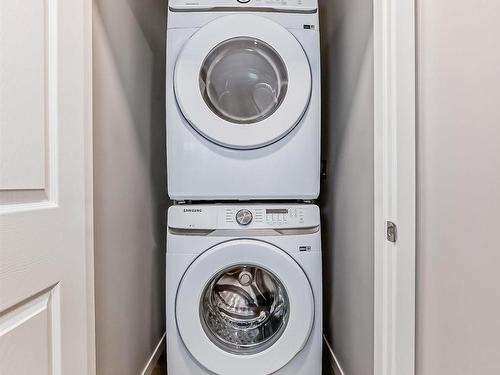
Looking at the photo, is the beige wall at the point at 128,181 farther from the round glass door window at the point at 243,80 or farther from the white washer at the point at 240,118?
the round glass door window at the point at 243,80

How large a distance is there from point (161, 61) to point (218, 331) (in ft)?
4.47

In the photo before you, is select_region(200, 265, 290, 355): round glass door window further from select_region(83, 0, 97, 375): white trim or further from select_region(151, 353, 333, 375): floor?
select_region(83, 0, 97, 375): white trim

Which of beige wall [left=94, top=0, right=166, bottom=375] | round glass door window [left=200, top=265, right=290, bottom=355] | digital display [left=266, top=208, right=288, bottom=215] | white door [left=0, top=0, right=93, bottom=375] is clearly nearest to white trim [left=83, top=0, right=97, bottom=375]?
white door [left=0, top=0, right=93, bottom=375]

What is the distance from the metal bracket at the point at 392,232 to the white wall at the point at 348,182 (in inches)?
8.1

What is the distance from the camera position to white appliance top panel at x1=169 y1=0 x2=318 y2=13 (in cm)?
129

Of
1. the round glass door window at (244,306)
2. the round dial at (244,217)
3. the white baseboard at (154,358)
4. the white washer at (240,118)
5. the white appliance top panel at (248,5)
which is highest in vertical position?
the white appliance top panel at (248,5)

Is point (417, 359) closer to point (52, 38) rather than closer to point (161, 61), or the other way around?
point (52, 38)

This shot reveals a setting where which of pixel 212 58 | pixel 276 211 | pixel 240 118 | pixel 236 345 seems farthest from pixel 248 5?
pixel 236 345

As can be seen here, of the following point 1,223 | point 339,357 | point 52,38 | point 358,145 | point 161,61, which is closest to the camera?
point 1,223

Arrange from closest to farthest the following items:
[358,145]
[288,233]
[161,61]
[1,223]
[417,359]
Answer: [1,223] < [417,359] < [358,145] < [288,233] < [161,61]

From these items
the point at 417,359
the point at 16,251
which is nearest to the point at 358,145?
the point at 417,359

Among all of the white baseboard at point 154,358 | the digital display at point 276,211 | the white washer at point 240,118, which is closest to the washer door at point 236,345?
the digital display at point 276,211

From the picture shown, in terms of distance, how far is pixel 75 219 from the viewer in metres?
0.72

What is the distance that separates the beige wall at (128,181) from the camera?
1009 mm
